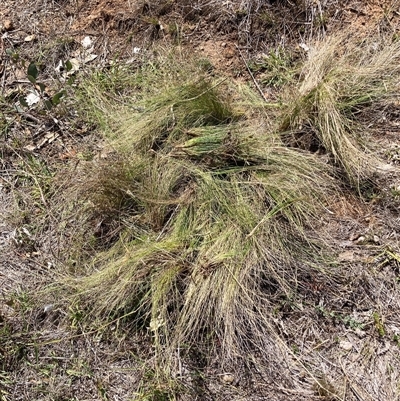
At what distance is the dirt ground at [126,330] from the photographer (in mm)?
1895

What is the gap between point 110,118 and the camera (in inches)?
92.5

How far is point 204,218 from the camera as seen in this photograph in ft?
6.80

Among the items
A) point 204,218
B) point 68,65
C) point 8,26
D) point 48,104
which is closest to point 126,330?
point 204,218

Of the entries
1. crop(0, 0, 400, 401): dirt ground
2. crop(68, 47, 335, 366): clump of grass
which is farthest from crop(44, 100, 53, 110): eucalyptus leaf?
crop(68, 47, 335, 366): clump of grass

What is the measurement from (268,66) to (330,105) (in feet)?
1.48

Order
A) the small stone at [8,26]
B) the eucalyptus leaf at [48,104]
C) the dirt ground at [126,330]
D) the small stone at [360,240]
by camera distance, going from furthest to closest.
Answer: the small stone at [8,26] < the eucalyptus leaf at [48,104] < the small stone at [360,240] < the dirt ground at [126,330]

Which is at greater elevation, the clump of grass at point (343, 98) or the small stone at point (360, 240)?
the clump of grass at point (343, 98)

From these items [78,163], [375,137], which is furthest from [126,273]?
[375,137]

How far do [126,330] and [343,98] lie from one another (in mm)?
1404

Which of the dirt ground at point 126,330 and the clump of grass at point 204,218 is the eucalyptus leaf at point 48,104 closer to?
the dirt ground at point 126,330

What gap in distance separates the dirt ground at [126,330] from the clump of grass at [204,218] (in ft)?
0.40

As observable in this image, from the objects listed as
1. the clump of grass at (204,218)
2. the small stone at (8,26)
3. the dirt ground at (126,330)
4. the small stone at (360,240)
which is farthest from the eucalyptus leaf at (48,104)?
the small stone at (360,240)

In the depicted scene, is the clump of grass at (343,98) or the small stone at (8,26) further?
the small stone at (8,26)

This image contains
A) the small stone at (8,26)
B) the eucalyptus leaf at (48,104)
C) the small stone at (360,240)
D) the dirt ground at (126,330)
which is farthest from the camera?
the small stone at (8,26)
